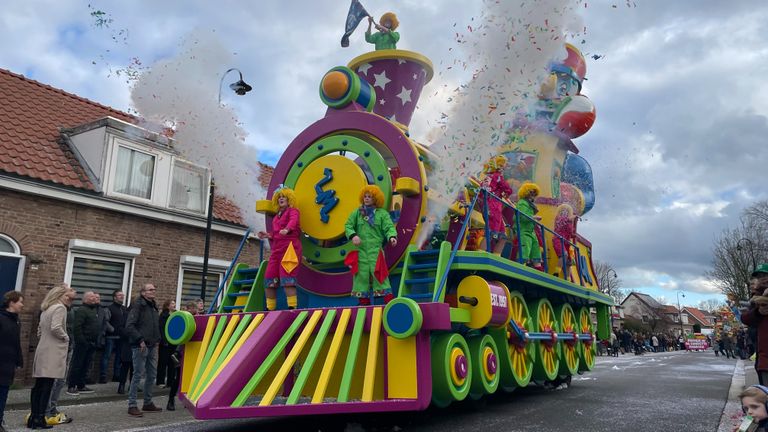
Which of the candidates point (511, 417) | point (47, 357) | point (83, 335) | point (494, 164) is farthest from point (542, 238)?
point (83, 335)

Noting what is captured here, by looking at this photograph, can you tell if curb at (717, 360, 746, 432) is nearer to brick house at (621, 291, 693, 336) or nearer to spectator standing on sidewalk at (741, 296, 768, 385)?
spectator standing on sidewalk at (741, 296, 768, 385)

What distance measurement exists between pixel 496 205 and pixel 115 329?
6.22 m

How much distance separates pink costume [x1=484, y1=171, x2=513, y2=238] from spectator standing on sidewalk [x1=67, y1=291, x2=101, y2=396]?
5440 millimetres

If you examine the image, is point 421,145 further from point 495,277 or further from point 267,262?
point 267,262

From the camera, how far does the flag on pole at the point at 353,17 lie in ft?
22.4

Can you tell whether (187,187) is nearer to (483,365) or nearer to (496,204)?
(496,204)

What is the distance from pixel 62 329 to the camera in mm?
5492

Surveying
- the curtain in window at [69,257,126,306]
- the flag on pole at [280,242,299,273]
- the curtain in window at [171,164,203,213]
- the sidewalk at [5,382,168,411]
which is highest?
the curtain in window at [171,164,203,213]

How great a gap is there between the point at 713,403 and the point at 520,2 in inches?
199

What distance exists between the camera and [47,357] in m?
5.40

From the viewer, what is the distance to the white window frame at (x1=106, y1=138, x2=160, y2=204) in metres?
10.0

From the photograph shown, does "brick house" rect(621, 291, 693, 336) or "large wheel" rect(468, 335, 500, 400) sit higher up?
"brick house" rect(621, 291, 693, 336)

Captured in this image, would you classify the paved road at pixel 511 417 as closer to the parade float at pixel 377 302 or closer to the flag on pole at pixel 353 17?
the parade float at pixel 377 302

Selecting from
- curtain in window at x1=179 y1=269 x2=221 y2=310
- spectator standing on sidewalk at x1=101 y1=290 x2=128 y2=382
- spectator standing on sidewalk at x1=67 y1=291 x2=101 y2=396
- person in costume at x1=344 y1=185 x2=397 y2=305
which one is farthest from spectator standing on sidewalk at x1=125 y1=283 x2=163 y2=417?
curtain in window at x1=179 y1=269 x2=221 y2=310
